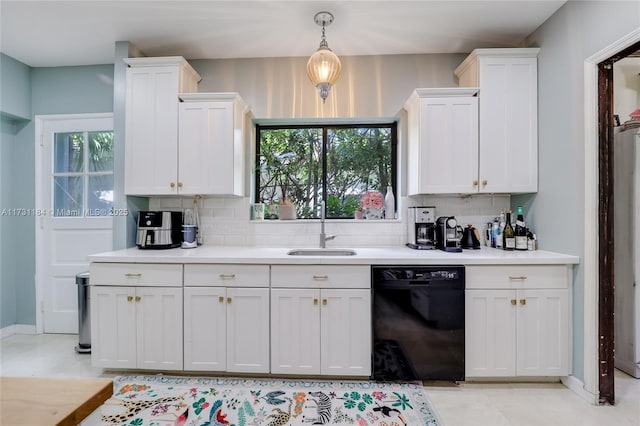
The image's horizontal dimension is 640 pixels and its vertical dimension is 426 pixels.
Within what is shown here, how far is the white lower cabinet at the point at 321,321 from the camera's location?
83.0 inches

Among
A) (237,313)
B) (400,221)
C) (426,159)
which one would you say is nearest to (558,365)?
(400,221)

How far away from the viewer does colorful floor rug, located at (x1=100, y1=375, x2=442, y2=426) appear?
5.93 feet

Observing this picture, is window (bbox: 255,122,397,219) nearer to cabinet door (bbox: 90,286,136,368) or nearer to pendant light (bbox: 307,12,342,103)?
pendant light (bbox: 307,12,342,103)

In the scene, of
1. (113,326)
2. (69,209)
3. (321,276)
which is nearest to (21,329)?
(69,209)

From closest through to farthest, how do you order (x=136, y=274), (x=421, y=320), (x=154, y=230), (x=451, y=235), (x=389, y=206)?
1. (x=421, y=320)
2. (x=136, y=274)
3. (x=451, y=235)
4. (x=154, y=230)
5. (x=389, y=206)

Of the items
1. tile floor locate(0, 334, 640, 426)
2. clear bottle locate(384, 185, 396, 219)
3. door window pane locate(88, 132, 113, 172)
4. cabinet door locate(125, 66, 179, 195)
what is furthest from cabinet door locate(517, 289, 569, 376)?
door window pane locate(88, 132, 113, 172)

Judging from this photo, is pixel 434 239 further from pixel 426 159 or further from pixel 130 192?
pixel 130 192

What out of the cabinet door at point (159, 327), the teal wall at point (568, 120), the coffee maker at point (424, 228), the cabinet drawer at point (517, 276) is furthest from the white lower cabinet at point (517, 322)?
the cabinet door at point (159, 327)

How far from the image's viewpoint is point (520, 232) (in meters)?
2.45

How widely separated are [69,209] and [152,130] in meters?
1.40

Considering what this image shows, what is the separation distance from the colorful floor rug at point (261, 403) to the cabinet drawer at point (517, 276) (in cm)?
85

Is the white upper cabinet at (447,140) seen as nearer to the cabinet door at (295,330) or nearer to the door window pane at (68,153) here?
the cabinet door at (295,330)

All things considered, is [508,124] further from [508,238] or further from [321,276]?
[321,276]

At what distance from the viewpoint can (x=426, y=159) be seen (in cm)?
251
